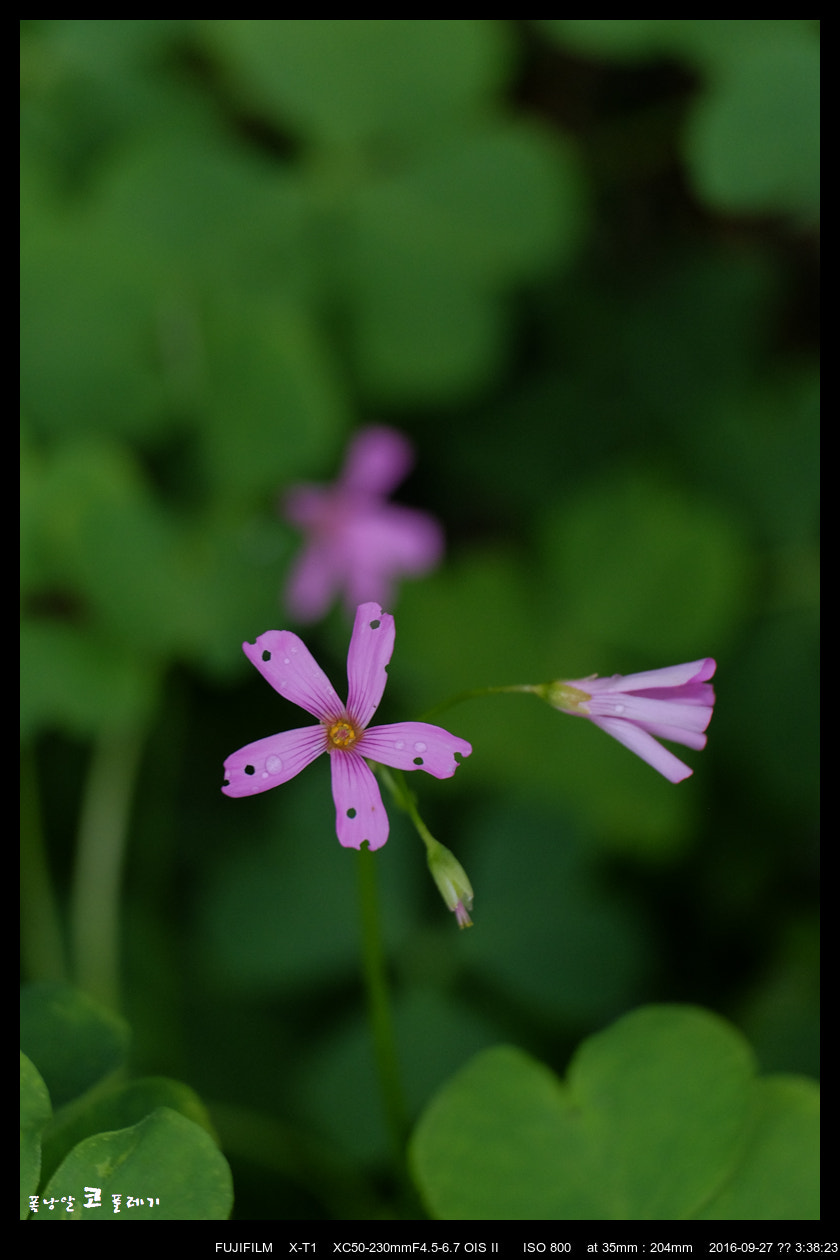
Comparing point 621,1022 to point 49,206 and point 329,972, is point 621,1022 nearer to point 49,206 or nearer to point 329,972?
point 329,972

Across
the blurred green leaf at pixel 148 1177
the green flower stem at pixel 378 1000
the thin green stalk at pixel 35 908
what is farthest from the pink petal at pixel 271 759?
the thin green stalk at pixel 35 908

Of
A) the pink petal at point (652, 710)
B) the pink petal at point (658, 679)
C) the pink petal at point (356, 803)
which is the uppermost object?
the pink petal at point (658, 679)

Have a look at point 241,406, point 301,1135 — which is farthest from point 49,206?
point 301,1135

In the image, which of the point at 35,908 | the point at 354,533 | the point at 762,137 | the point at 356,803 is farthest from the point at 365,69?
the point at 356,803

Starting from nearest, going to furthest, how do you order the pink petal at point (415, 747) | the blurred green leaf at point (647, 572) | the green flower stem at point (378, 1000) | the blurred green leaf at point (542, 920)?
the pink petal at point (415, 747) → the green flower stem at point (378, 1000) → the blurred green leaf at point (542, 920) → the blurred green leaf at point (647, 572)

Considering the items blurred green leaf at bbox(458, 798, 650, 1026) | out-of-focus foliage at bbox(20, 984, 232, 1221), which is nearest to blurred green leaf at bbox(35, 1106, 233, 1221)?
out-of-focus foliage at bbox(20, 984, 232, 1221)

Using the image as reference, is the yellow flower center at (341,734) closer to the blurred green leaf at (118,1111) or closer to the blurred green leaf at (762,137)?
the blurred green leaf at (118,1111)
